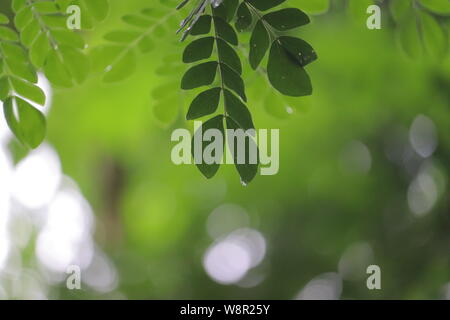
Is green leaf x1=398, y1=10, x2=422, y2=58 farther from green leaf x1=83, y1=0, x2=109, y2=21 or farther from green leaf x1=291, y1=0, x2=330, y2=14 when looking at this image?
green leaf x1=83, y1=0, x2=109, y2=21

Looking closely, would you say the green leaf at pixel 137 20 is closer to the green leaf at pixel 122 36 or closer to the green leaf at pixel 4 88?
the green leaf at pixel 122 36

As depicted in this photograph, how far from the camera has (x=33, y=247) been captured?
5.82 meters

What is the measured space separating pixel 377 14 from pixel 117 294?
174 inches

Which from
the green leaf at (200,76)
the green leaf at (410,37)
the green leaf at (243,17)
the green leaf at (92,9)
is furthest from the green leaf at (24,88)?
the green leaf at (410,37)

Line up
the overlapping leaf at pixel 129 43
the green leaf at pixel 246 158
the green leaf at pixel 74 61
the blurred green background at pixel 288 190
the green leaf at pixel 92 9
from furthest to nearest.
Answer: the blurred green background at pixel 288 190
the overlapping leaf at pixel 129 43
the green leaf at pixel 74 61
the green leaf at pixel 92 9
the green leaf at pixel 246 158

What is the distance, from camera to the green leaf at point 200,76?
0.99 metres

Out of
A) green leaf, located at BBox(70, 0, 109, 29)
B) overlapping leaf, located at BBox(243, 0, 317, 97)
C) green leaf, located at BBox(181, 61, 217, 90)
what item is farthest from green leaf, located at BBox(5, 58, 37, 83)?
overlapping leaf, located at BBox(243, 0, 317, 97)

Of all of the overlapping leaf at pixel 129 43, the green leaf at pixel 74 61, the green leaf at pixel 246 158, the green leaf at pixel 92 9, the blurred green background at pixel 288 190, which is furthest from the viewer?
the blurred green background at pixel 288 190

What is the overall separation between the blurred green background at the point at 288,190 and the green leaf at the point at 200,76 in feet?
5.64

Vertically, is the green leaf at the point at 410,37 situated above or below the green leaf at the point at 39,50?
above

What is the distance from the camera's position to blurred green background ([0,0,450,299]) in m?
3.26

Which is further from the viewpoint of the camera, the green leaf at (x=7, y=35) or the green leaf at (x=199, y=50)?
the green leaf at (x=7, y=35)

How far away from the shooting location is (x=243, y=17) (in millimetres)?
951
